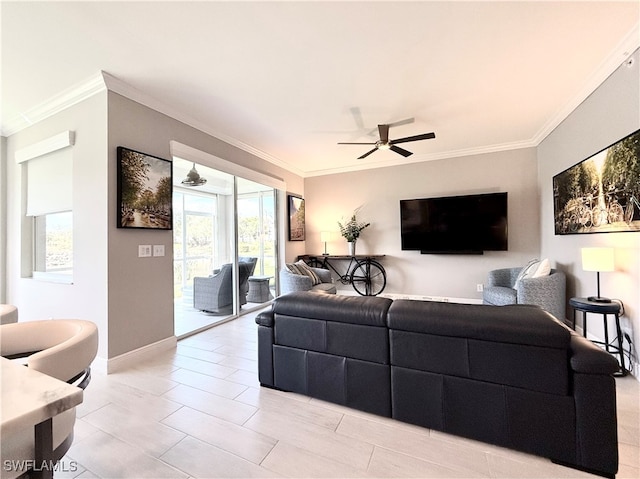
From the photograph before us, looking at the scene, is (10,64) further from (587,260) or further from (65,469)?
(587,260)

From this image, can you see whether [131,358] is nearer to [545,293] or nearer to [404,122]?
[404,122]

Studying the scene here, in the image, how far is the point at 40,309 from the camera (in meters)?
3.11

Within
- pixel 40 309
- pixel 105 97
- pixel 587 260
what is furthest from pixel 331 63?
pixel 40 309

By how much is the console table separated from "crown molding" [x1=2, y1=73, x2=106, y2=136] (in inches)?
109

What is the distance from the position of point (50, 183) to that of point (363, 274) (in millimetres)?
4817

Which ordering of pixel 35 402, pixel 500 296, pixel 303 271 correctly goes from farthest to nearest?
A: 1. pixel 303 271
2. pixel 500 296
3. pixel 35 402

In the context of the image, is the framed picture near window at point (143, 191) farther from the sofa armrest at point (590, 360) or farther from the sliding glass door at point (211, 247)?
the sofa armrest at point (590, 360)

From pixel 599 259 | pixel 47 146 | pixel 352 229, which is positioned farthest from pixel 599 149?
pixel 47 146

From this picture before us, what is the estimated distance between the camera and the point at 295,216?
5.70 m

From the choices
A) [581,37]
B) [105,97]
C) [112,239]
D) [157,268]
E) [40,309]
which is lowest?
[40,309]

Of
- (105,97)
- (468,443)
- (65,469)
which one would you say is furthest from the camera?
(105,97)

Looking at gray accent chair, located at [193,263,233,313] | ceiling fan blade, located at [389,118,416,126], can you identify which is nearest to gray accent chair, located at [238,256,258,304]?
gray accent chair, located at [193,263,233,313]

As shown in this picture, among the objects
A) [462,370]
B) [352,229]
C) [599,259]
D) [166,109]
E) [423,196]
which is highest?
[166,109]

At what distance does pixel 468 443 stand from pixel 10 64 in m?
4.41
